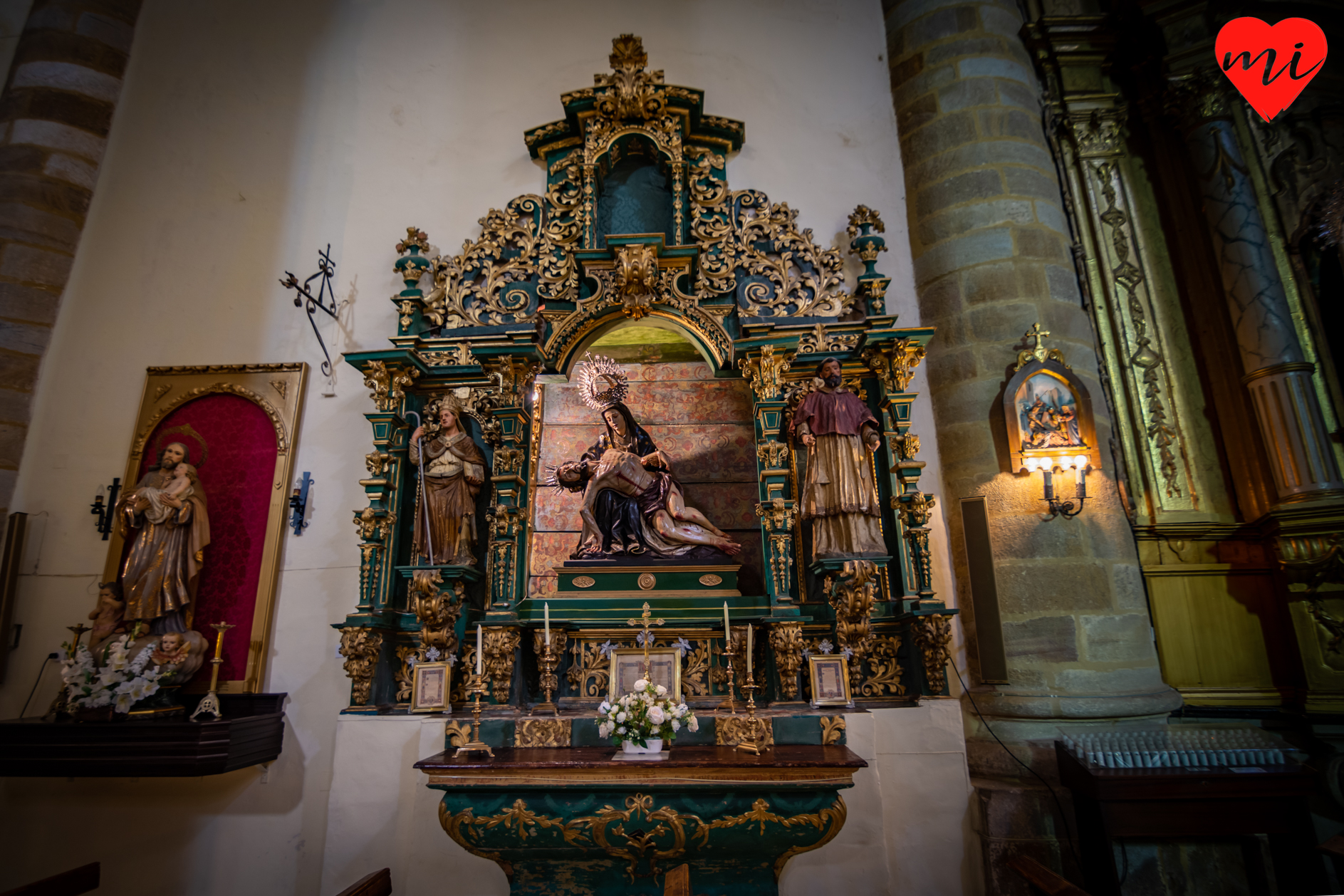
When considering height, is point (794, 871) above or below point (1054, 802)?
below

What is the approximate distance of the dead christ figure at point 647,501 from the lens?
5547 mm

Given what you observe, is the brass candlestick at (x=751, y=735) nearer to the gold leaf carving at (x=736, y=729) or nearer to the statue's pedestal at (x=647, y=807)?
the gold leaf carving at (x=736, y=729)

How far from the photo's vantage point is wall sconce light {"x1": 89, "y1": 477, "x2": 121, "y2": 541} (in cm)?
600

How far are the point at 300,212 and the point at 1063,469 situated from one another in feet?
22.8

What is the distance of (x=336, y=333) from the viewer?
6395 mm

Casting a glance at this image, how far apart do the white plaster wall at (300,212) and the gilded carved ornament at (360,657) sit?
1.81ft

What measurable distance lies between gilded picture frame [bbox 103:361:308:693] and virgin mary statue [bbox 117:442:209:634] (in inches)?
13.2

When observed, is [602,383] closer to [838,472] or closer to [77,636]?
[838,472]

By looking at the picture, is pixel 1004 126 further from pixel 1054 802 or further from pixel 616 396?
pixel 1054 802

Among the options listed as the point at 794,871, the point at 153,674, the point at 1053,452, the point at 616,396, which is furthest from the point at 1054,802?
the point at 153,674

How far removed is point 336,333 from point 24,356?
2.71 metres

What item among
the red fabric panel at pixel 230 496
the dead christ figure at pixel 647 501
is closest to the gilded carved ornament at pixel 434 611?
the dead christ figure at pixel 647 501

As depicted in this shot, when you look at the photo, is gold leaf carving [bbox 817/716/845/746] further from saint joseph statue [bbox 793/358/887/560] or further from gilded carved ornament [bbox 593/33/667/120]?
gilded carved ornament [bbox 593/33/667/120]

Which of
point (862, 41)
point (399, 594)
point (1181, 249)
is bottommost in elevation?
point (399, 594)
